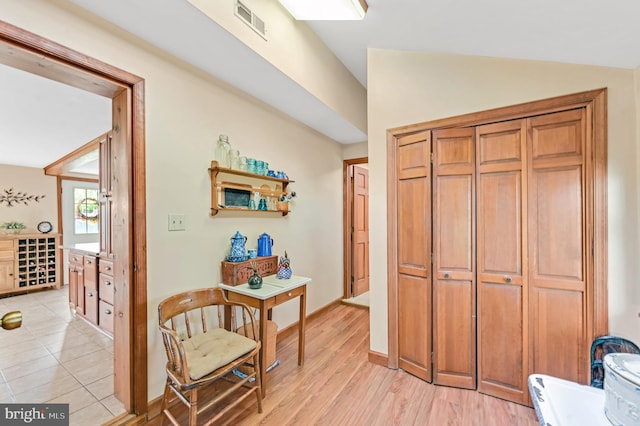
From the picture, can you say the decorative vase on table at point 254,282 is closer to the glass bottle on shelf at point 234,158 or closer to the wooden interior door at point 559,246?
the glass bottle on shelf at point 234,158

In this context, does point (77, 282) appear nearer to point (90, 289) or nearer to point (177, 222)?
point (90, 289)

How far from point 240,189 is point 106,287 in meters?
1.82

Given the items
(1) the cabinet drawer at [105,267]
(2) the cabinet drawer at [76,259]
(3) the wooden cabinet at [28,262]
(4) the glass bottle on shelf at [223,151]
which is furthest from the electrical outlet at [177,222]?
(3) the wooden cabinet at [28,262]

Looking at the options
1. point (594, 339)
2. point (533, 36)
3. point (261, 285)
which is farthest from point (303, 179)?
point (594, 339)

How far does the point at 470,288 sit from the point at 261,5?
99.5 inches

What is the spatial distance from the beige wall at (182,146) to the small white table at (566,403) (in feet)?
6.98

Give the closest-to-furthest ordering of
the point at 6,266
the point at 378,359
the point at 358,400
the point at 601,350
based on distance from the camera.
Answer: the point at 601,350
the point at 358,400
the point at 378,359
the point at 6,266

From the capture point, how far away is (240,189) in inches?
95.5

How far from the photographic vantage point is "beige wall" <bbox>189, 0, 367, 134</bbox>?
169 centimetres

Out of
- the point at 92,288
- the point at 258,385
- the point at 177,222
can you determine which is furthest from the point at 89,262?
the point at 258,385

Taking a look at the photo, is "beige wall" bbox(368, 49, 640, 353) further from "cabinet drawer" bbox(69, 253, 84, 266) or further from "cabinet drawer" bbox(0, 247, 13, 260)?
"cabinet drawer" bbox(0, 247, 13, 260)

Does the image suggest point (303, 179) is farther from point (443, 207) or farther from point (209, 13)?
point (209, 13)

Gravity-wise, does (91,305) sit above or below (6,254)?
below

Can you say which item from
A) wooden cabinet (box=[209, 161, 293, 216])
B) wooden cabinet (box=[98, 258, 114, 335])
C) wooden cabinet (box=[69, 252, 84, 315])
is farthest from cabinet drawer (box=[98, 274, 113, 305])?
wooden cabinet (box=[209, 161, 293, 216])
